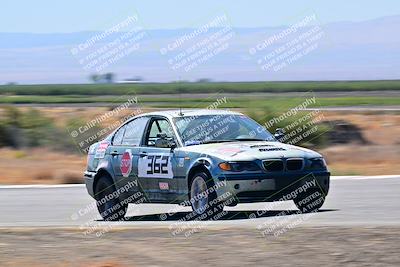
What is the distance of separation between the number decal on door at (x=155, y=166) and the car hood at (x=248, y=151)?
385 mm

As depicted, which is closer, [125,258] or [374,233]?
[125,258]

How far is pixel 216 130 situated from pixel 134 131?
136 centimetres

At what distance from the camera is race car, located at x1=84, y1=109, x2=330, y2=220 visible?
13555 mm

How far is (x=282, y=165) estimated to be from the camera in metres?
13.7

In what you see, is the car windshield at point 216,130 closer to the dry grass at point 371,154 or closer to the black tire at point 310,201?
the black tire at point 310,201

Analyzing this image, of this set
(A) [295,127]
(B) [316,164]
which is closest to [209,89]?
(A) [295,127]

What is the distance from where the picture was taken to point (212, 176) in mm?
13500

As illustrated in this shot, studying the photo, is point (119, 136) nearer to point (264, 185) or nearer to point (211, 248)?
point (264, 185)

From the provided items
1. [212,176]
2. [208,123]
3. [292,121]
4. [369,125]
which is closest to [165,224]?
[212,176]

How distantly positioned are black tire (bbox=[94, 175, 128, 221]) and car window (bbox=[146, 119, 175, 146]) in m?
0.90

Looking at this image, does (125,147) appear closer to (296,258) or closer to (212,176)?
(212,176)

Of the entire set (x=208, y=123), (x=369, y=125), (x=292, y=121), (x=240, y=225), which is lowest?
(x=369, y=125)

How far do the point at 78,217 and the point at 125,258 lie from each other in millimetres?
4960

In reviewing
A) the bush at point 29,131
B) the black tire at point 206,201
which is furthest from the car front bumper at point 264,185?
the bush at point 29,131
